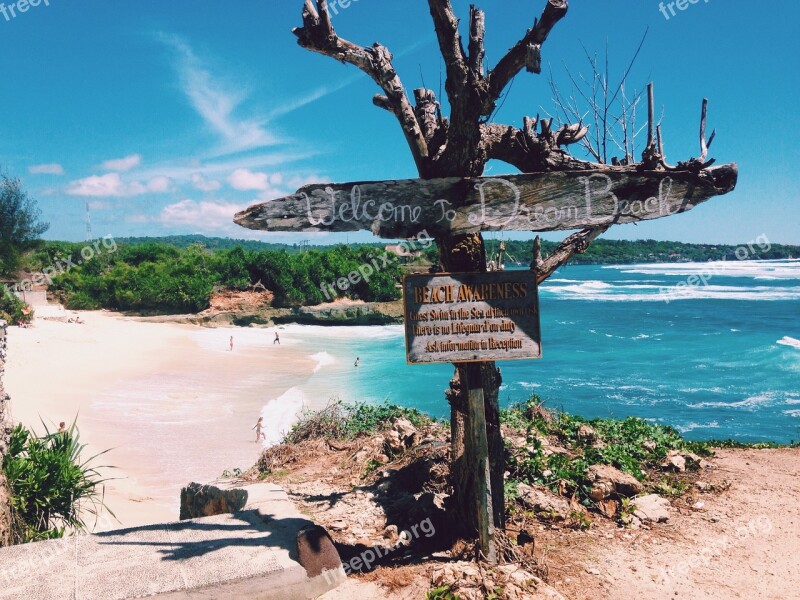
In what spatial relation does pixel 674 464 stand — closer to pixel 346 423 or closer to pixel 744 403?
pixel 346 423

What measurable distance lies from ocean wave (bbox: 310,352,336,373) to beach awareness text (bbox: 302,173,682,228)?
25704mm

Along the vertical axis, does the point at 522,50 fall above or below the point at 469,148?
above

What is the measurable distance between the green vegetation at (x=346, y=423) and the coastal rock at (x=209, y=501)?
2.06 metres

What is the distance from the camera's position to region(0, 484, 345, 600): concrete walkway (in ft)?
13.0

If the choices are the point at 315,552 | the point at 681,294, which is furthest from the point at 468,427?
the point at 681,294

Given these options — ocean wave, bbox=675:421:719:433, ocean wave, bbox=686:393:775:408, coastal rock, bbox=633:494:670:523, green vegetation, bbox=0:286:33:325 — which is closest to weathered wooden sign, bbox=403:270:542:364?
coastal rock, bbox=633:494:670:523

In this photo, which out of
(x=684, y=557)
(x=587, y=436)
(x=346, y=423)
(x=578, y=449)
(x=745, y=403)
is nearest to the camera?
(x=684, y=557)

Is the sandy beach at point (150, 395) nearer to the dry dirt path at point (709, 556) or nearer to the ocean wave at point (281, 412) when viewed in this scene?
the ocean wave at point (281, 412)

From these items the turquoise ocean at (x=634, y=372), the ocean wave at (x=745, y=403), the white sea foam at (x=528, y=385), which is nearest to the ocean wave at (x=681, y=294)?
the turquoise ocean at (x=634, y=372)

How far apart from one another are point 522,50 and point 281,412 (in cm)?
1794

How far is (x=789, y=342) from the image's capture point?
36188 millimetres

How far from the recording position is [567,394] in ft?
80.2

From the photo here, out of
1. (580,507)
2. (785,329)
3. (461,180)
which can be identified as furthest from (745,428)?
(785,329)

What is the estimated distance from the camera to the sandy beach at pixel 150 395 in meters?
13.4
